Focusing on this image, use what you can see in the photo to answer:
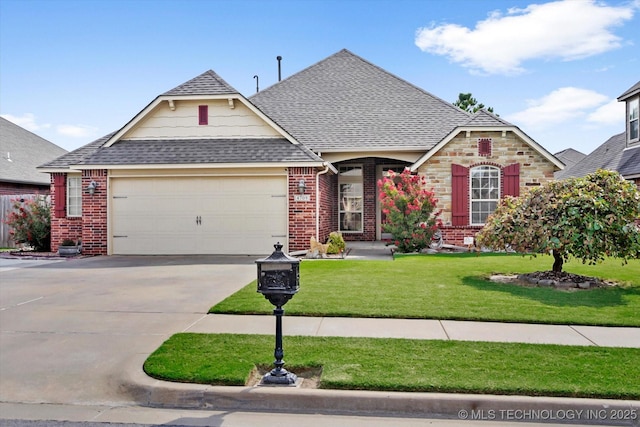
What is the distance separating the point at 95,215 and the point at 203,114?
457 centimetres

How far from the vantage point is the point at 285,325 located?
6820mm

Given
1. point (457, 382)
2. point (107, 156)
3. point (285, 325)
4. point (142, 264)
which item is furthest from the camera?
point (107, 156)

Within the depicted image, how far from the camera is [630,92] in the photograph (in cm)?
2038

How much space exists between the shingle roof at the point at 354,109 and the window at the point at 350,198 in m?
2.12

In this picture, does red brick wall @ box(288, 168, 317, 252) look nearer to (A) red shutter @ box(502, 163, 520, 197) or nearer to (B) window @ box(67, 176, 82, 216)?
(A) red shutter @ box(502, 163, 520, 197)

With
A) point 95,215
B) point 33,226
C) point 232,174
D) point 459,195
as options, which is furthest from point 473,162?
point 33,226

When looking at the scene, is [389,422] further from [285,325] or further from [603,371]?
[285,325]

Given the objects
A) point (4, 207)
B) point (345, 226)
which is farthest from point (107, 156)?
point (345, 226)

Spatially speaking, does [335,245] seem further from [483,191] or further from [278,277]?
[278,277]

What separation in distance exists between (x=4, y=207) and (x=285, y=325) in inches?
725

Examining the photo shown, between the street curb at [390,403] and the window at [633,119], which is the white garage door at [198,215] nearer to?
the street curb at [390,403]

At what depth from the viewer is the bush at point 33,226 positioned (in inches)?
692

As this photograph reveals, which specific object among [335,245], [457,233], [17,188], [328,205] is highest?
[17,188]

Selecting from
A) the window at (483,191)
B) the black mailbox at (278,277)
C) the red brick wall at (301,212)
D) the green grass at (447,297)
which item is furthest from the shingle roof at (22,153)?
the black mailbox at (278,277)
